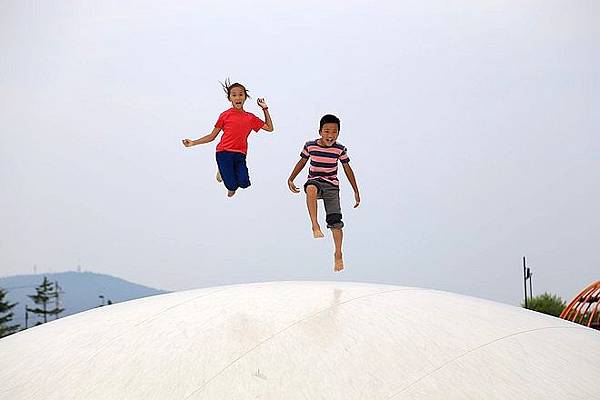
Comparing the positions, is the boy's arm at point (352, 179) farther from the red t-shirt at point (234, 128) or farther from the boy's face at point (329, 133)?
the red t-shirt at point (234, 128)

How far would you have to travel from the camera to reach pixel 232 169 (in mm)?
11562

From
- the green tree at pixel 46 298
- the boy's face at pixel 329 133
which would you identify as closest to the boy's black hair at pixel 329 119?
the boy's face at pixel 329 133

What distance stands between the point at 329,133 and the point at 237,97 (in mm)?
1537

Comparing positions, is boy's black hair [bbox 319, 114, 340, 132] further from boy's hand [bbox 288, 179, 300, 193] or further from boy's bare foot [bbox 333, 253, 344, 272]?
boy's bare foot [bbox 333, 253, 344, 272]

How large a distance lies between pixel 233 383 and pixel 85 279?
115 m

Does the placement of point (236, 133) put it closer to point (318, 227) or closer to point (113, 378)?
point (318, 227)

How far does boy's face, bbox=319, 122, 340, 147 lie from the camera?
11.2m

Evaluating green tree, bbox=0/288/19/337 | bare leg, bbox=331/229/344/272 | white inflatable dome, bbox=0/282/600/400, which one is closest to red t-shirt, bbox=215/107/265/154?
bare leg, bbox=331/229/344/272

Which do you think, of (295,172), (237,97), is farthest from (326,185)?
(237,97)

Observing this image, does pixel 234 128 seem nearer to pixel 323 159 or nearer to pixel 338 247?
pixel 323 159

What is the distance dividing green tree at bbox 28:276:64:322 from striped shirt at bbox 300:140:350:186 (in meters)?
42.0

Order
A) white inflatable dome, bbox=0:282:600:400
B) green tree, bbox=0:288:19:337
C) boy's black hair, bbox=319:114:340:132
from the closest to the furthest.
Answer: white inflatable dome, bbox=0:282:600:400 < boy's black hair, bbox=319:114:340:132 < green tree, bbox=0:288:19:337

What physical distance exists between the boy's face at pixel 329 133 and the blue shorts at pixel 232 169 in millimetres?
1312

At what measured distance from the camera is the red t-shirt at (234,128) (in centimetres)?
1150
